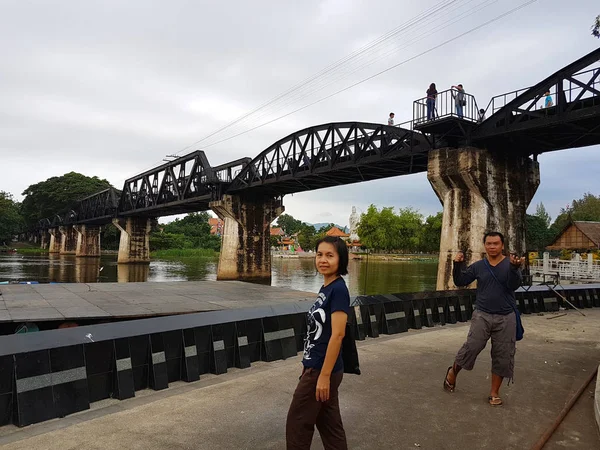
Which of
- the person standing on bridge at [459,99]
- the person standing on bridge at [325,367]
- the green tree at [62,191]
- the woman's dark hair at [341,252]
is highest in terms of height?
the green tree at [62,191]

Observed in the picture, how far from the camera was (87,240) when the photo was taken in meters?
90.6

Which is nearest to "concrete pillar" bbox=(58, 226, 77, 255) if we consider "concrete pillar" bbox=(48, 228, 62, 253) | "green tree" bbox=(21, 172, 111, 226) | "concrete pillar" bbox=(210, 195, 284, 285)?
"concrete pillar" bbox=(48, 228, 62, 253)

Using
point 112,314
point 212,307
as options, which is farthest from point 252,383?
point 212,307

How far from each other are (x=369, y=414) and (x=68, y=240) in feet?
362

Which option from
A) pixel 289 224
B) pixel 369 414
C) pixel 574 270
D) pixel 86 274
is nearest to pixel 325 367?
pixel 369 414

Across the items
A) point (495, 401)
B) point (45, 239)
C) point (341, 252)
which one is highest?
point (45, 239)

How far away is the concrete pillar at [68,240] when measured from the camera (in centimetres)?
10044

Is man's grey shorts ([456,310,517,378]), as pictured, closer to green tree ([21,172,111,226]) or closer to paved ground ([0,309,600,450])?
paved ground ([0,309,600,450])

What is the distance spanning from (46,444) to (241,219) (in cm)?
4061

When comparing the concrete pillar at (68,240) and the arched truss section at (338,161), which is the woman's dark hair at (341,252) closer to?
the arched truss section at (338,161)

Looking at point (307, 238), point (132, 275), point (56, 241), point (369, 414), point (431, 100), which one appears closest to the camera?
point (369, 414)

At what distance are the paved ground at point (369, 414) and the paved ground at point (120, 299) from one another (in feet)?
18.6

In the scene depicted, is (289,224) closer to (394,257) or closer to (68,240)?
(394,257)

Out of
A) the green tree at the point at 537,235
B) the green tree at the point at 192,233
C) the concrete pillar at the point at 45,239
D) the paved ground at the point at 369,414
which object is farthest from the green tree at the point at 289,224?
the paved ground at the point at 369,414
